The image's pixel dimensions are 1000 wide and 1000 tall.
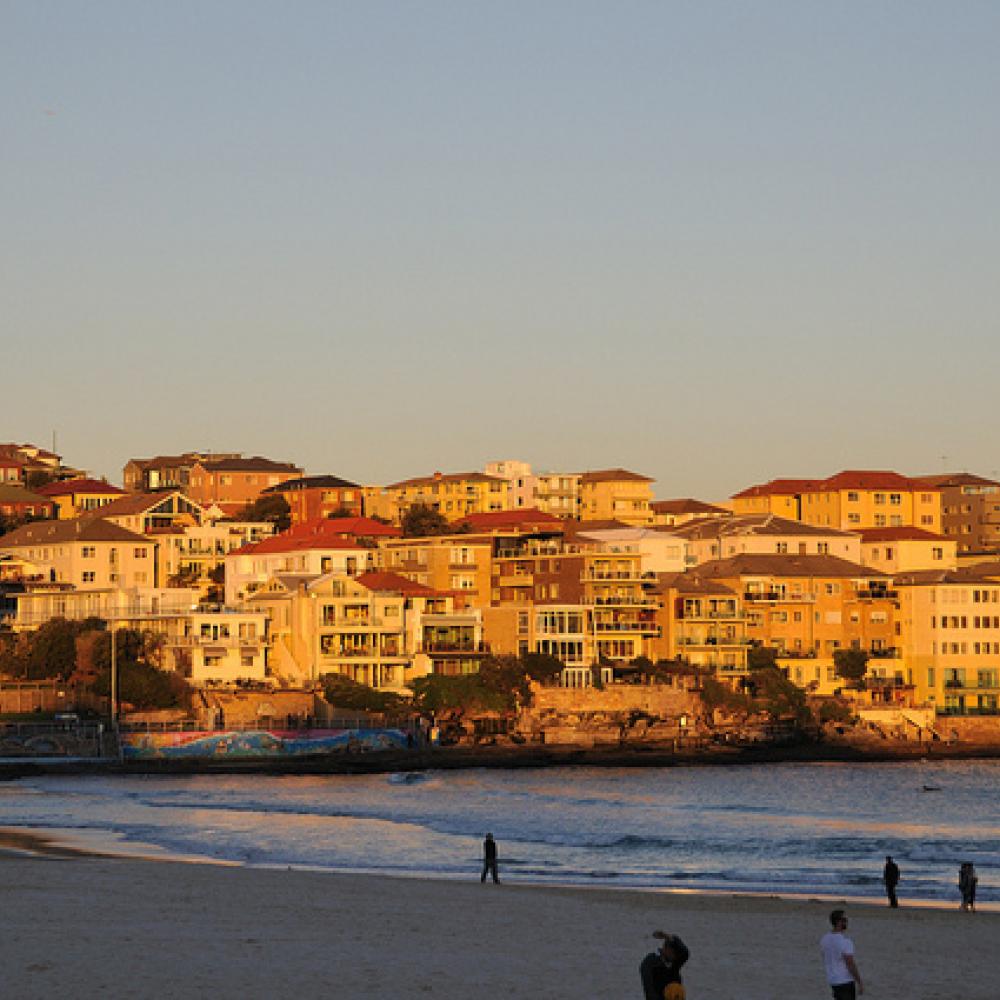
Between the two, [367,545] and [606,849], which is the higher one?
[367,545]

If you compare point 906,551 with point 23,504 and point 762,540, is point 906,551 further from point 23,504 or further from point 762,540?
point 23,504

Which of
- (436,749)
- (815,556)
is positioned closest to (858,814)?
(436,749)

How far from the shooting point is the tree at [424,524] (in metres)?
129

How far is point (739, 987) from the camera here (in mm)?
27641

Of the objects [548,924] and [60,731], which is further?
[60,731]

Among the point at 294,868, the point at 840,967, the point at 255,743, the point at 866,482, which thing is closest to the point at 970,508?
the point at 866,482

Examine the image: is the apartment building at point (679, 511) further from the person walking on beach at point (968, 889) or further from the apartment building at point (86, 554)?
the person walking on beach at point (968, 889)

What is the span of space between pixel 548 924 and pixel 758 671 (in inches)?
2941

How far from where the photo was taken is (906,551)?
129375 millimetres

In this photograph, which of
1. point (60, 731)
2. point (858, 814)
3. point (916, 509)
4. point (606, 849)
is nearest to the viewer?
point (606, 849)

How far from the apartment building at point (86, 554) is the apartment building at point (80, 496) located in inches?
870

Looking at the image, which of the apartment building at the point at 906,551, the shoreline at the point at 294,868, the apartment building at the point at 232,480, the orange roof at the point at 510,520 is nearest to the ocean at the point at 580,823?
the shoreline at the point at 294,868

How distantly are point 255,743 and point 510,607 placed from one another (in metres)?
22.1

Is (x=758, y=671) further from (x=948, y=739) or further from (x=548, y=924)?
(x=548, y=924)
